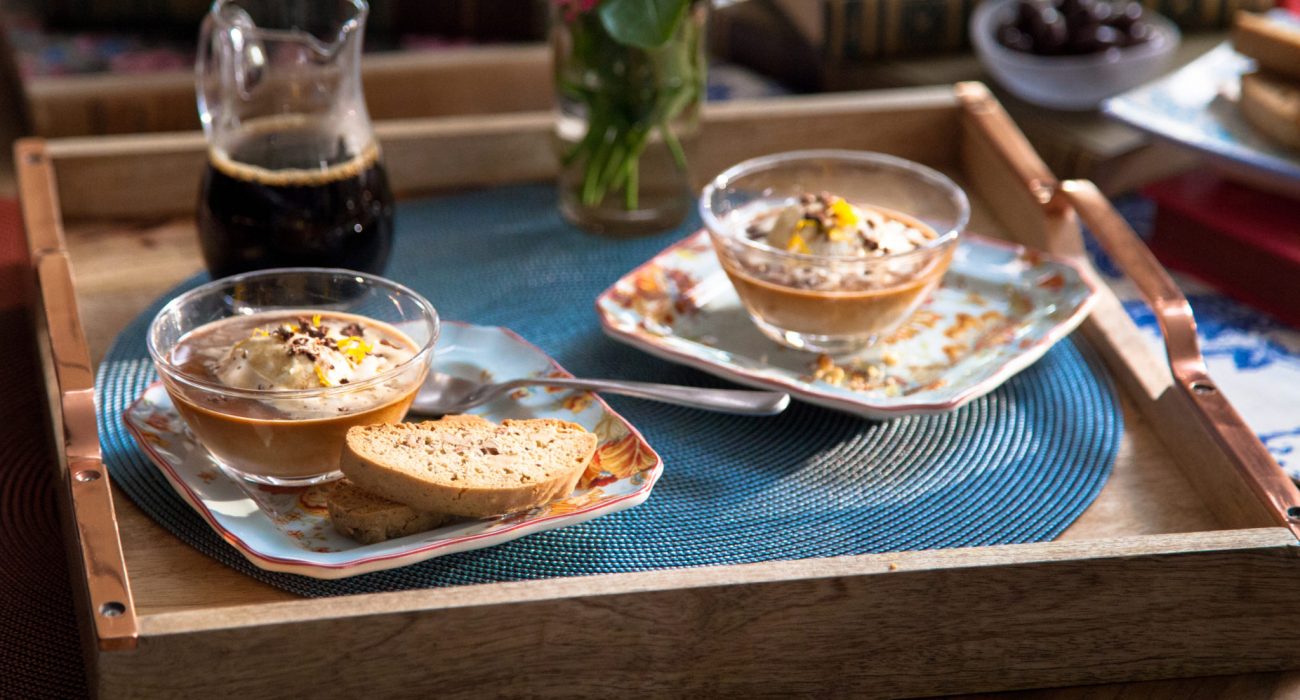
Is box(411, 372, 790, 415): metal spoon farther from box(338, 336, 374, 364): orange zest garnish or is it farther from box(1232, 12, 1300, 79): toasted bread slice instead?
box(1232, 12, 1300, 79): toasted bread slice

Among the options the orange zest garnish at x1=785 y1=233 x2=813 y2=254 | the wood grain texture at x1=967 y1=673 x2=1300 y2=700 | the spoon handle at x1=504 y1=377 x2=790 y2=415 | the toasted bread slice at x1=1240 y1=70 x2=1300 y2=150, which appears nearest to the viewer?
the wood grain texture at x1=967 y1=673 x2=1300 y2=700

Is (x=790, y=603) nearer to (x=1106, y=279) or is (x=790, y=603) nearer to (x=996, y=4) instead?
(x=1106, y=279)

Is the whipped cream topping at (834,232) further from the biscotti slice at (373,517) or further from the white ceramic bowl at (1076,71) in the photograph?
the white ceramic bowl at (1076,71)

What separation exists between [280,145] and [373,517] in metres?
0.42

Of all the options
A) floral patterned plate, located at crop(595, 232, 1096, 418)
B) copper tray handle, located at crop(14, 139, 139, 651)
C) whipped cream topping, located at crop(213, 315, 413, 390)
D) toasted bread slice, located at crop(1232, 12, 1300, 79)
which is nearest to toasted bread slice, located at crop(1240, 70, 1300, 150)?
toasted bread slice, located at crop(1232, 12, 1300, 79)

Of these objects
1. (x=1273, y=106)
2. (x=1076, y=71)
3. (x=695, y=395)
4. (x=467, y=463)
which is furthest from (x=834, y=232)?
(x=1076, y=71)

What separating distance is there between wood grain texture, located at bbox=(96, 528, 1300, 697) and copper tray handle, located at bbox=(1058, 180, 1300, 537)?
0.25ft

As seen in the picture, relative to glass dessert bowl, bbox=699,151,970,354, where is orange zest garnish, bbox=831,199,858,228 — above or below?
above

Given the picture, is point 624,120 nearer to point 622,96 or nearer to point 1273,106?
point 622,96

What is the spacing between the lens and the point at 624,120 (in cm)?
127

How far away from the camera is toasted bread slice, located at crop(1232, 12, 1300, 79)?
1.50 m

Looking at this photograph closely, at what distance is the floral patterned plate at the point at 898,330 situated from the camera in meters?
1.02

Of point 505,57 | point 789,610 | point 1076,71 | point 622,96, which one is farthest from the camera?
point 505,57

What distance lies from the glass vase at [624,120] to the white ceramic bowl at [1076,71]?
62 centimetres
